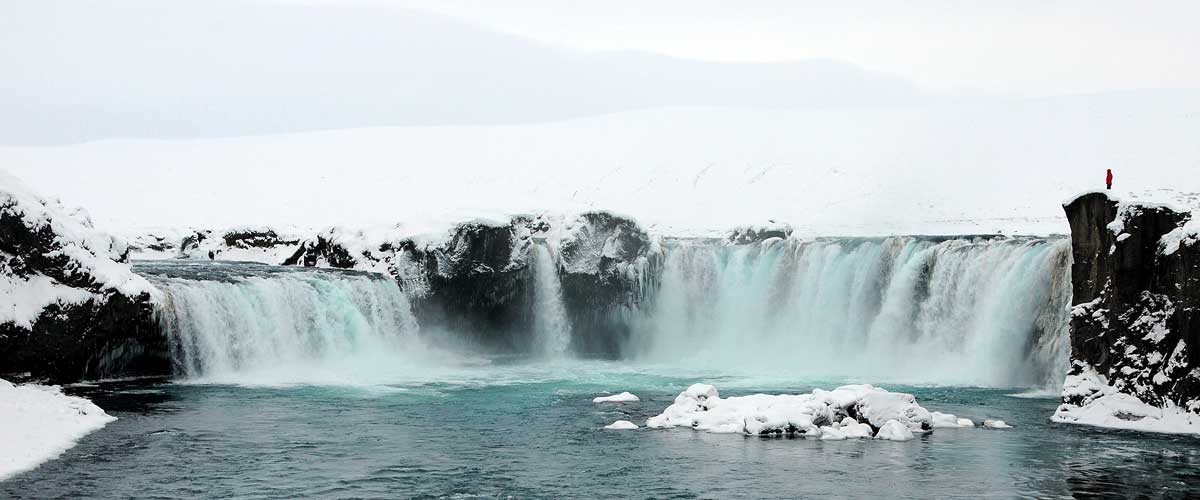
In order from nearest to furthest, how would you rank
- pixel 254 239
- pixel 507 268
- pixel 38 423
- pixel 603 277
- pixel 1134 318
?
pixel 38 423 < pixel 1134 318 < pixel 507 268 < pixel 603 277 < pixel 254 239

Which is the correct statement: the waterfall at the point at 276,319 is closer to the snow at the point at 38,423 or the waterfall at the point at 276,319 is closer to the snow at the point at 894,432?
the snow at the point at 38,423

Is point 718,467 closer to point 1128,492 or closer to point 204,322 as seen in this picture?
point 1128,492

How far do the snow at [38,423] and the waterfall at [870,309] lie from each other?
2361 centimetres

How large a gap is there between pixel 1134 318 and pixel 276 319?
24688 millimetres

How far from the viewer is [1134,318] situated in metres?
27.4

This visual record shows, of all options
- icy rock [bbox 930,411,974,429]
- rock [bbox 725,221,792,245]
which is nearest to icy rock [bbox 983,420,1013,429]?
icy rock [bbox 930,411,974,429]

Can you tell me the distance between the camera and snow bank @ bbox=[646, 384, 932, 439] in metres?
26.2

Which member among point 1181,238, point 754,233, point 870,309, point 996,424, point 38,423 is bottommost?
point 996,424

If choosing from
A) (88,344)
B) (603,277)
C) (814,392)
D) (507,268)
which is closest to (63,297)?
(88,344)

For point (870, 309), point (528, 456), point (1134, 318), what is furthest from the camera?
point (870, 309)

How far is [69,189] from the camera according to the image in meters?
118

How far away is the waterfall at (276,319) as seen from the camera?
119 ft

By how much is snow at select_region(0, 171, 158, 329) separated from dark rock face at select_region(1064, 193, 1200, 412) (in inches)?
949

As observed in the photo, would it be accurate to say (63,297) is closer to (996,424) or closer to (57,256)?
(57,256)
